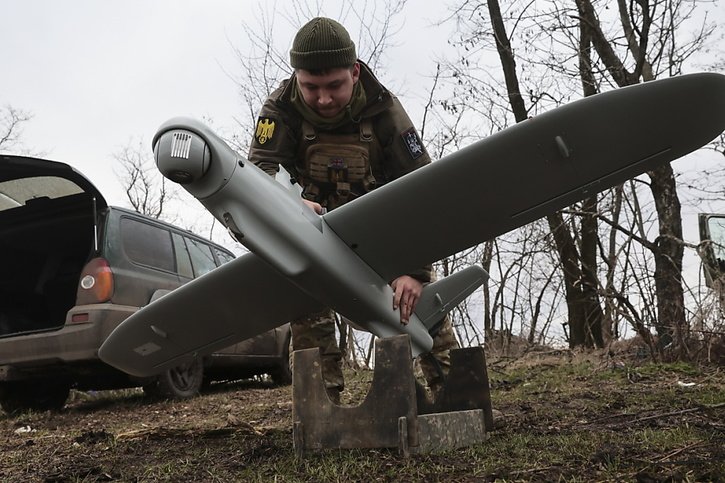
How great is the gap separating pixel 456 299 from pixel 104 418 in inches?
123

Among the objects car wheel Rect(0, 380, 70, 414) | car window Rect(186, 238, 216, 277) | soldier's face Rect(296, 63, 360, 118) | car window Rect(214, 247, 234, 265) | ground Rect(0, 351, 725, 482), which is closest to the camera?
ground Rect(0, 351, 725, 482)

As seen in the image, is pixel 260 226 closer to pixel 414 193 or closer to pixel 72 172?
pixel 414 193

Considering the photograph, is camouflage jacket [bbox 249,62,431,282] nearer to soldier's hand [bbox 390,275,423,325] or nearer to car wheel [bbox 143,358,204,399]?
soldier's hand [bbox 390,275,423,325]

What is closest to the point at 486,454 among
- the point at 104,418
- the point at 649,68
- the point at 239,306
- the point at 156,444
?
the point at 239,306

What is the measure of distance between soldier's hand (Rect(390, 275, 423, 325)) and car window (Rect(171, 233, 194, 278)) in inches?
145

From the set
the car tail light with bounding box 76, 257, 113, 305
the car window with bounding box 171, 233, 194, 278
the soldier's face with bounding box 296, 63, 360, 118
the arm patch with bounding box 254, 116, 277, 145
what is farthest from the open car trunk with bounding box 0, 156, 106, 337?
the soldier's face with bounding box 296, 63, 360, 118

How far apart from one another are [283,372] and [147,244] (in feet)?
9.21

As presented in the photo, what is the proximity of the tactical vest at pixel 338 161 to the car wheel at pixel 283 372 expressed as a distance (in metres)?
4.95

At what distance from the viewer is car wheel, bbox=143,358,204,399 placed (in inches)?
227

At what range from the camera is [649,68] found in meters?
8.41

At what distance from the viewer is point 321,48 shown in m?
2.66

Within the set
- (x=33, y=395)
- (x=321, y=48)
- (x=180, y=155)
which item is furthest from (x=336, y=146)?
(x=33, y=395)

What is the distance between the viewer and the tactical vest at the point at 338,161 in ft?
10.0

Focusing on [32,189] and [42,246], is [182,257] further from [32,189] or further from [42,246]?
[32,189]
